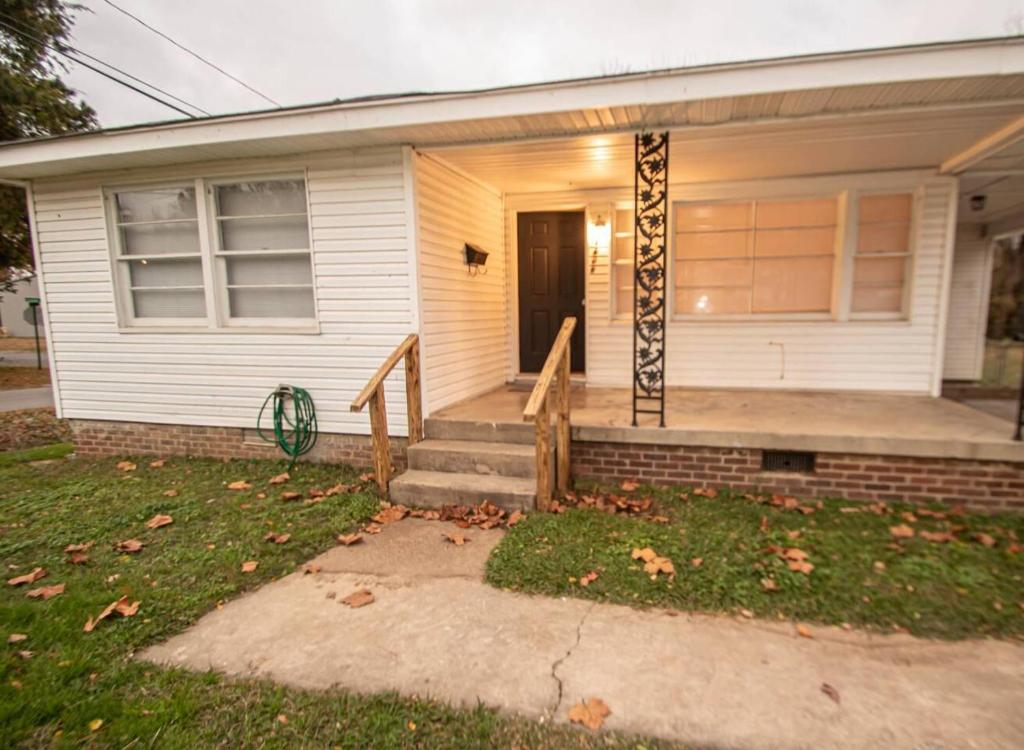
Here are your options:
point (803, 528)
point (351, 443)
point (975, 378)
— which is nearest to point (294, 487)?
point (351, 443)

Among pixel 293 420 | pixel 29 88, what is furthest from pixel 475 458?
pixel 29 88

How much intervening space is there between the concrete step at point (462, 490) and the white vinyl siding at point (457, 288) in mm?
884

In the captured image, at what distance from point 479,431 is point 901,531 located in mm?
3269

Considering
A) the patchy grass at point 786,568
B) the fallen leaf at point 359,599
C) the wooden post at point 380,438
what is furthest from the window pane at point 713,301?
the fallen leaf at point 359,599

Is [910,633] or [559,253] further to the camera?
[559,253]

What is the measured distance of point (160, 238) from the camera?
580 centimetres

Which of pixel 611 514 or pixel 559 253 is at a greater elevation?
pixel 559 253

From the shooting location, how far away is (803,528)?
3746mm

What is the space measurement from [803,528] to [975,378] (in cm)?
726

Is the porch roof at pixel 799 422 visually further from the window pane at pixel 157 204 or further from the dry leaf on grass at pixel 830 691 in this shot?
the window pane at pixel 157 204

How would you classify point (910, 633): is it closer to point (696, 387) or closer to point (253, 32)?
point (696, 387)

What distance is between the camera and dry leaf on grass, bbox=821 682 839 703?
7.02 feet

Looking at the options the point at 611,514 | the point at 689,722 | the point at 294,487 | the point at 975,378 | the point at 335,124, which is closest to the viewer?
the point at 689,722

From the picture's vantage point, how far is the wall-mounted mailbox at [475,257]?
5957 mm
